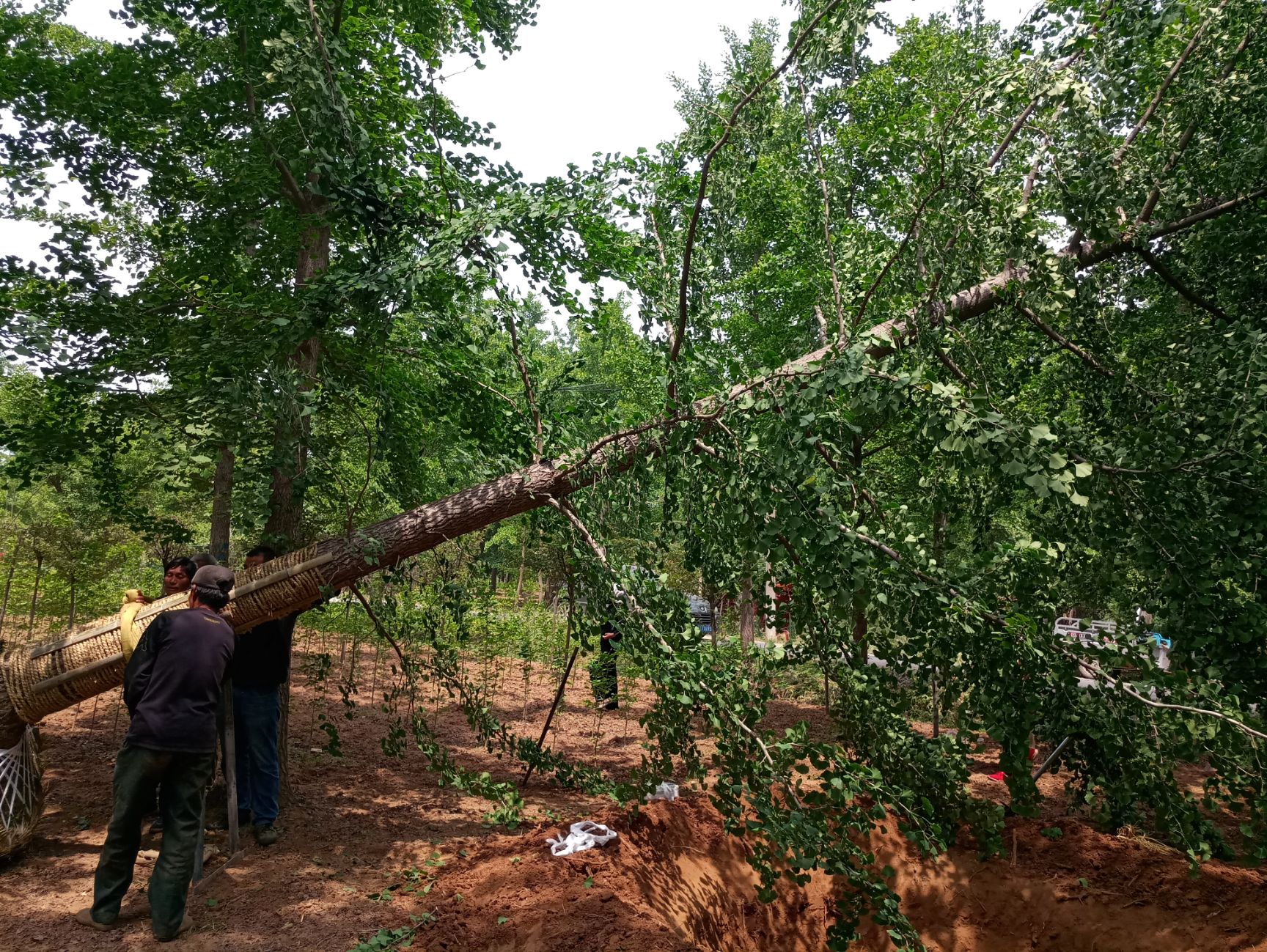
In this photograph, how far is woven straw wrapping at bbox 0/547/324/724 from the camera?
4027mm

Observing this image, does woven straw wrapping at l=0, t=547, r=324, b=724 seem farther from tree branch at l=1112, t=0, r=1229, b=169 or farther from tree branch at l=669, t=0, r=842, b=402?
tree branch at l=1112, t=0, r=1229, b=169

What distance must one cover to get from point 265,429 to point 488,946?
12.1 ft

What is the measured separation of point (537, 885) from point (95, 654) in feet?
8.96

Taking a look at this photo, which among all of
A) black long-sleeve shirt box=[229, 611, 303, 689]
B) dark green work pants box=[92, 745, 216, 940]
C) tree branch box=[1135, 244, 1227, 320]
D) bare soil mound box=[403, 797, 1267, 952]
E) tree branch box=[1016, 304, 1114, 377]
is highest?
tree branch box=[1135, 244, 1227, 320]

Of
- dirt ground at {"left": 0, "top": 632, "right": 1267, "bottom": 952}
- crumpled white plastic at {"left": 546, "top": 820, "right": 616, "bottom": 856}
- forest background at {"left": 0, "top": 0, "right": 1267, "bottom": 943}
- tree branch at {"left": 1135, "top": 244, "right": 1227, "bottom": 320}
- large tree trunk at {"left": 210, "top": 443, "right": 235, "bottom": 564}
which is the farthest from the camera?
large tree trunk at {"left": 210, "top": 443, "right": 235, "bottom": 564}

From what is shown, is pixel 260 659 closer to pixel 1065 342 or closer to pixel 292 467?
pixel 292 467

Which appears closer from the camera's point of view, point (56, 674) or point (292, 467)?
point (56, 674)

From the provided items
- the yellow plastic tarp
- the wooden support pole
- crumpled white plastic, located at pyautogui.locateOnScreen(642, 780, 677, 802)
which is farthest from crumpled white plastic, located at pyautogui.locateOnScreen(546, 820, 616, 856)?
the yellow plastic tarp

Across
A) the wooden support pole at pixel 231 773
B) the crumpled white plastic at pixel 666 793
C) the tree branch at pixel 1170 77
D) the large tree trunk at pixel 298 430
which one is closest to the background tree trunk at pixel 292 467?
the large tree trunk at pixel 298 430

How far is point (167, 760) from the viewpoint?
346 cm

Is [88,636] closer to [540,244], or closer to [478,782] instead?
[478,782]

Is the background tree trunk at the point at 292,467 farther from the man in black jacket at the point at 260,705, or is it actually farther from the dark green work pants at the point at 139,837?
the dark green work pants at the point at 139,837

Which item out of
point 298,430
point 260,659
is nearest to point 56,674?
point 260,659

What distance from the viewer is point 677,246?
4598mm
